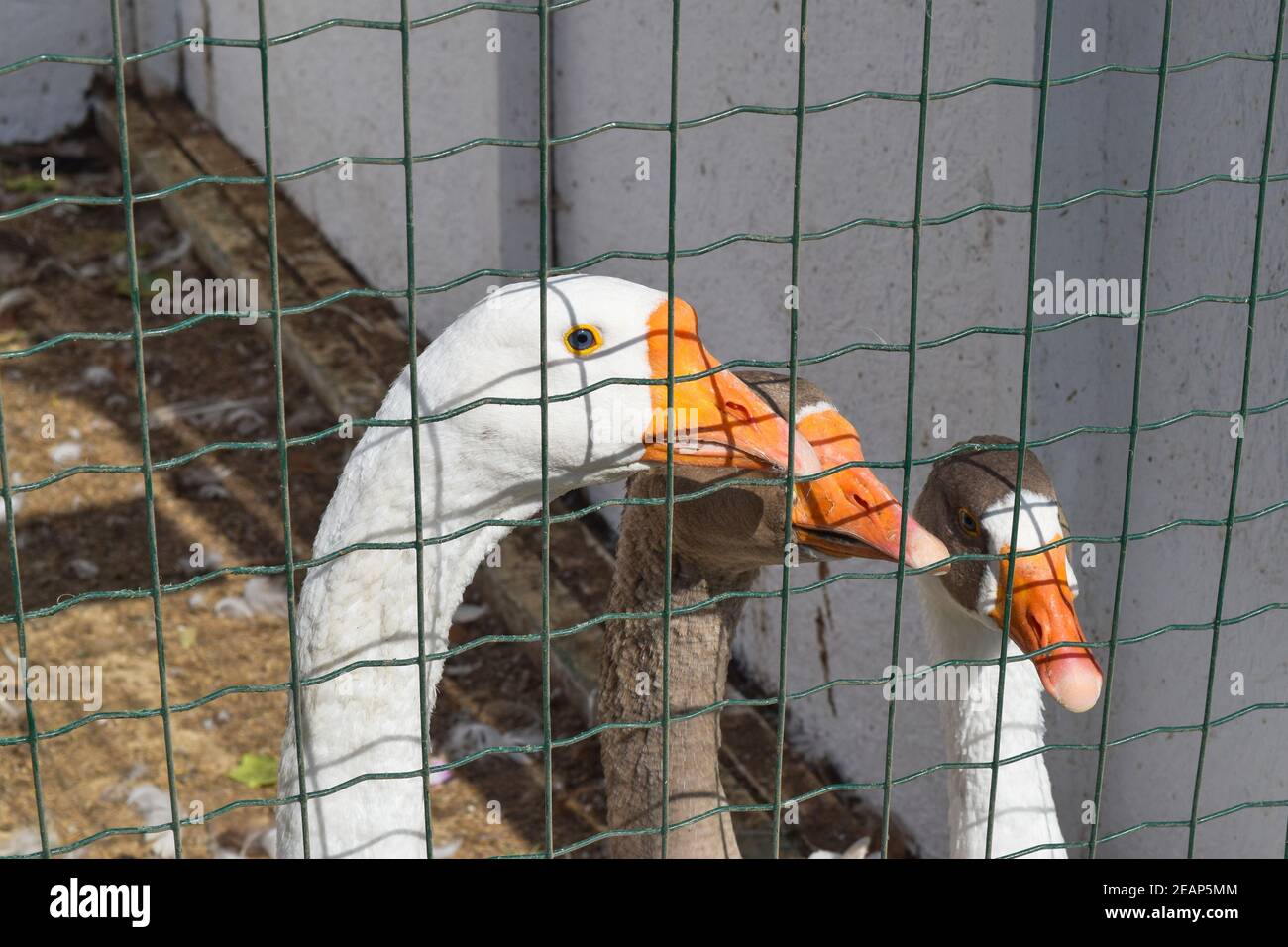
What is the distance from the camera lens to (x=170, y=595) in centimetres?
659

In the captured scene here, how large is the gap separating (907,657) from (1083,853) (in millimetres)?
760

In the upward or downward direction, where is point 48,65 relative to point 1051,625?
upward

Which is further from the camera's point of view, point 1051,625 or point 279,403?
point 1051,625

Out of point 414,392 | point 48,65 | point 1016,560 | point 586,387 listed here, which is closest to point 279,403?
point 414,392

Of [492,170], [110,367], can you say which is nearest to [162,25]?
[110,367]

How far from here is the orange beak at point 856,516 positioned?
301 cm

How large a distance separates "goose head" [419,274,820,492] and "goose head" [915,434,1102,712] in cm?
71

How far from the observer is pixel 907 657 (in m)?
4.94

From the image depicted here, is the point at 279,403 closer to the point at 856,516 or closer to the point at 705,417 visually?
the point at 705,417

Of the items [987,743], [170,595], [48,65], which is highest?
[48,65]

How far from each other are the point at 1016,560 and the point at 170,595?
4.07 meters

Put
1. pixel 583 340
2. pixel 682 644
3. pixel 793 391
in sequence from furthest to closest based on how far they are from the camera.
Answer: pixel 682 644, pixel 583 340, pixel 793 391

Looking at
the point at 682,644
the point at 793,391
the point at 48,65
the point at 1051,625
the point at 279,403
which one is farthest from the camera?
the point at 48,65

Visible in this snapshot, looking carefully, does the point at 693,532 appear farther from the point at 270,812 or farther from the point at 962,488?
the point at 270,812
